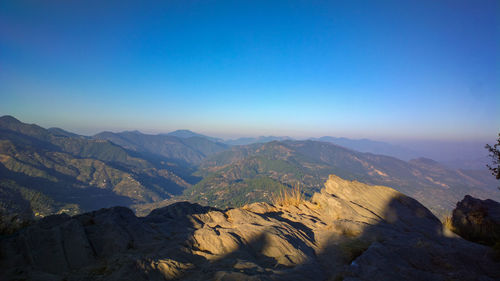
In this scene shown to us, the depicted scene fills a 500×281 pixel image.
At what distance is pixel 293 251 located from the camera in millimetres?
8766

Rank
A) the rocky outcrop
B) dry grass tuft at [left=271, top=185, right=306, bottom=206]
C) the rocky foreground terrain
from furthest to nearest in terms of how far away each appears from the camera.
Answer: dry grass tuft at [left=271, top=185, right=306, bottom=206] → the rocky outcrop → the rocky foreground terrain

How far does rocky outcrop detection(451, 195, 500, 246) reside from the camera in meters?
11.5

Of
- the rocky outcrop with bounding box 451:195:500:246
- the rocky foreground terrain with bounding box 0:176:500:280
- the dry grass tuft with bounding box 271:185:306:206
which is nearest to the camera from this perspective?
the rocky foreground terrain with bounding box 0:176:500:280

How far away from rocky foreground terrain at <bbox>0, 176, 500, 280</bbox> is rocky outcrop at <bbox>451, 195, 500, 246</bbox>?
5.66 feet

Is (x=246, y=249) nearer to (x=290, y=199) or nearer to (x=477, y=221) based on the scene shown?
(x=290, y=199)

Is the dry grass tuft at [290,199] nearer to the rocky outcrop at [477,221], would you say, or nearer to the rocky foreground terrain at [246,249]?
the rocky foreground terrain at [246,249]

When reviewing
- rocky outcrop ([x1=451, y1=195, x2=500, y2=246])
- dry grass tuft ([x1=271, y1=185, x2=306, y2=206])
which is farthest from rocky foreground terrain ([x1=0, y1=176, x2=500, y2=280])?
dry grass tuft ([x1=271, y1=185, x2=306, y2=206])

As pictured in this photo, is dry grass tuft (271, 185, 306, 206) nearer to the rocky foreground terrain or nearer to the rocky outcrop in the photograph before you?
the rocky foreground terrain

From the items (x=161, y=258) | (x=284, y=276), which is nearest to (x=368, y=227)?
(x=284, y=276)

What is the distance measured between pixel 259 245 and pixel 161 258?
14.4 feet

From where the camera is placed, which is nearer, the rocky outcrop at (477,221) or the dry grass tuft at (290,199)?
the rocky outcrop at (477,221)

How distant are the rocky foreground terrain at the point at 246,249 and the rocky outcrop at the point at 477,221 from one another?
172 centimetres

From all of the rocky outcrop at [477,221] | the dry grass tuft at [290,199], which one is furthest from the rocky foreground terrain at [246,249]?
the dry grass tuft at [290,199]

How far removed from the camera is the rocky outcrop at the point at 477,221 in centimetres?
1153
